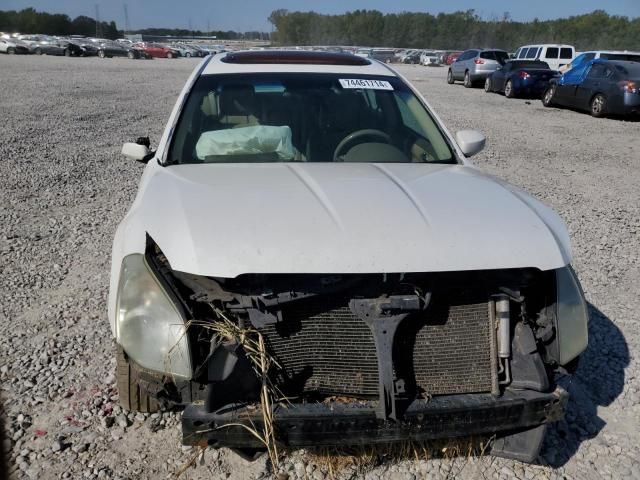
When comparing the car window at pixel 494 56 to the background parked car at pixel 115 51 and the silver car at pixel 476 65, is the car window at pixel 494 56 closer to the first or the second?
the silver car at pixel 476 65

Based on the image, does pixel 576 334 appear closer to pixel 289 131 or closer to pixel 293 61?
pixel 289 131

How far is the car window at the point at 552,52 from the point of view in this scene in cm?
2477

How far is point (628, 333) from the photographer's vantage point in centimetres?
383

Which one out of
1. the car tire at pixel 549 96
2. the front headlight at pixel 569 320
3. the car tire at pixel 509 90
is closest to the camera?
the front headlight at pixel 569 320

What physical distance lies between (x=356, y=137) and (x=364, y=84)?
18.4 inches

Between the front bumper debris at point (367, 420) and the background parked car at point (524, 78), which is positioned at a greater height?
the background parked car at point (524, 78)

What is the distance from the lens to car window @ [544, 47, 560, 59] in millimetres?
24766

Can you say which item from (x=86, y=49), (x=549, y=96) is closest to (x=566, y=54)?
(x=549, y=96)

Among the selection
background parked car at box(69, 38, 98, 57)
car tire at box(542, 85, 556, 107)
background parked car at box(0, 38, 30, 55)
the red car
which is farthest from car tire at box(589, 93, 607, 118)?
the red car

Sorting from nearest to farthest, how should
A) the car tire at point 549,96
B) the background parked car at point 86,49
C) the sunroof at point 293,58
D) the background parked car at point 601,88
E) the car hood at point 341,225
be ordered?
1. the car hood at point 341,225
2. the sunroof at point 293,58
3. the background parked car at point 601,88
4. the car tire at point 549,96
5. the background parked car at point 86,49

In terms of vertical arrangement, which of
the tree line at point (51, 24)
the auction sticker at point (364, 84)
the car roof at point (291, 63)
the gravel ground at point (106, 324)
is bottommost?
the gravel ground at point (106, 324)

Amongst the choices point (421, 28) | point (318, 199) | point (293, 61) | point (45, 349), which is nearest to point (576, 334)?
point (318, 199)

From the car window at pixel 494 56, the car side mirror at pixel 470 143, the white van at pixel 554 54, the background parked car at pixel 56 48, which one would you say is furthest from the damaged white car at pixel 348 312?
the background parked car at pixel 56 48

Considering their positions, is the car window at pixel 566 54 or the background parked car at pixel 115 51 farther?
the background parked car at pixel 115 51
